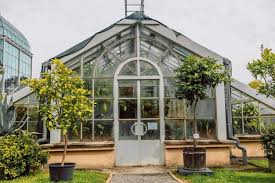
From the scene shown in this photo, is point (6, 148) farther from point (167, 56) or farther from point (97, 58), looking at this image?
point (167, 56)

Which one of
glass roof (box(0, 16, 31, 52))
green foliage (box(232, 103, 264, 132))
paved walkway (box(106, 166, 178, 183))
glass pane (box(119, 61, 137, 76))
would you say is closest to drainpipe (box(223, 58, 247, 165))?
green foliage (box(232, 103, 264, 132))

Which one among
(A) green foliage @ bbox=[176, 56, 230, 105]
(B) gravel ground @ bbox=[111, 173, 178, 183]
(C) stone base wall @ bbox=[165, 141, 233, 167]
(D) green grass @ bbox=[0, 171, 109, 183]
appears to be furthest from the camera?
(C) stone base wall @ bbox=[165, 141, 233, 167]

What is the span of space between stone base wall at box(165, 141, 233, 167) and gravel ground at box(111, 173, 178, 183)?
125 cm

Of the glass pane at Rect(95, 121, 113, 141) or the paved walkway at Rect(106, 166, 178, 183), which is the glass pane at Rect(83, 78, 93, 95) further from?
the paved walkway at Rect(106, 166, 178, 183)

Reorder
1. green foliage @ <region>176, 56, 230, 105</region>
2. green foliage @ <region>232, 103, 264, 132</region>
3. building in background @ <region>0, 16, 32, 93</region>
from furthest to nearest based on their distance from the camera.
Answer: building in background @ <region>0, 16, 32, 93</region>, green foliage @ <region>232, 103, 264, 132</region>, green foliage @ <region>176, 56, 230, 105</region>

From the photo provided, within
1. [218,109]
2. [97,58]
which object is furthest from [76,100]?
[218,109]

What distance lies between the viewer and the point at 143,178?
323 inches

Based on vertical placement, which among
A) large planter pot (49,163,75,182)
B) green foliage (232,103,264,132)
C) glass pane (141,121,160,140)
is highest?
green foliage (232,103,264,132)

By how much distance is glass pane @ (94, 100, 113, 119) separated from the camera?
33.5 ft

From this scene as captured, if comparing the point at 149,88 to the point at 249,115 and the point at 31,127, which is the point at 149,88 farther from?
the point at 31,127

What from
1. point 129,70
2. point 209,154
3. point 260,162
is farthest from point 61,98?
point 260,162

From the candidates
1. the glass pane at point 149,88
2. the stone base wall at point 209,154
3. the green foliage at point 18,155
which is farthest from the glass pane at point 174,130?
the green foliage at point 18,155

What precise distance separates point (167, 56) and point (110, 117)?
286 centimetres

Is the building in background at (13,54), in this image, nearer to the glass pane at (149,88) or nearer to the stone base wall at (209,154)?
the glass pane at (149,88)
